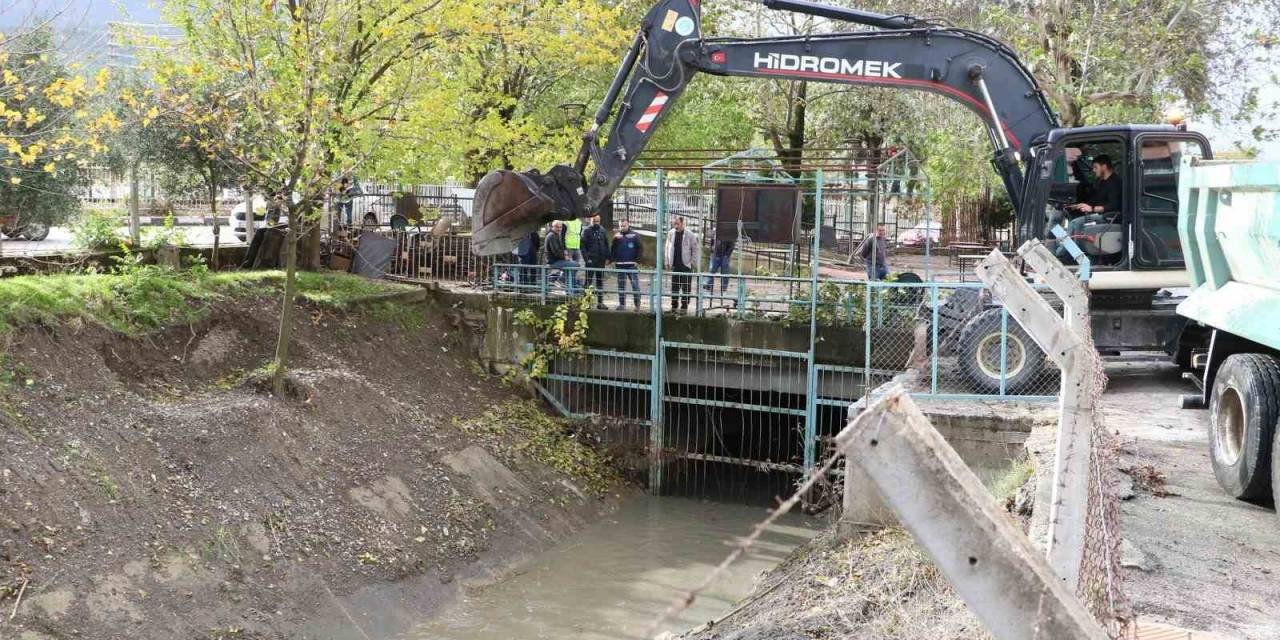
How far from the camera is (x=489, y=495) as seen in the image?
14633 millimetres

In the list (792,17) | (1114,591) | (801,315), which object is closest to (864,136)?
(792,17)

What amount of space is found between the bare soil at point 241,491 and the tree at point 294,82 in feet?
3.68

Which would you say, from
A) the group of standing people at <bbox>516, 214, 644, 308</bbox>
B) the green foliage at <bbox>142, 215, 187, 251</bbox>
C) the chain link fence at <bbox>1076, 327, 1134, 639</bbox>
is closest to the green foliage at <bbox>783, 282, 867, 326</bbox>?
the group of standing people at <bbox>516, 214, 644, 308</bbox>

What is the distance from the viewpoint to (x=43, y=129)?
13.0 metres

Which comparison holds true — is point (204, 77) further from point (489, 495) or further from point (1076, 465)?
point (1076, 465)

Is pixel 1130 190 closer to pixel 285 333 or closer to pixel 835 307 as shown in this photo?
pixel 835 307

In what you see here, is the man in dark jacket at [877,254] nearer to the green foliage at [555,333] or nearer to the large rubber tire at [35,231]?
the green foliage at [555,333]

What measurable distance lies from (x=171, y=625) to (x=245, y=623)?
26.6 inches

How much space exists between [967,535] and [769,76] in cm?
1234

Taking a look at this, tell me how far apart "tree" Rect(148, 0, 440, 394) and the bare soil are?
1.12 meters

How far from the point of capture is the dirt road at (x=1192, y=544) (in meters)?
5.78

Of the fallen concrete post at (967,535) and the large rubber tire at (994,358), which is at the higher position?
the fallen concrete post at (967,535)

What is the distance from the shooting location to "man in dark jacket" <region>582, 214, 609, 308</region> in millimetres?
18359

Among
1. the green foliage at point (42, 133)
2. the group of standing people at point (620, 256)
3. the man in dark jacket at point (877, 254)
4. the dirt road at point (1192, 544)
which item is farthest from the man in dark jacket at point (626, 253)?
the dirt road at point (1192, 544)
